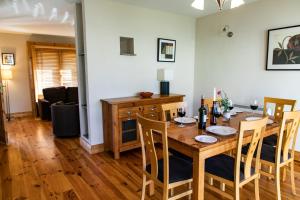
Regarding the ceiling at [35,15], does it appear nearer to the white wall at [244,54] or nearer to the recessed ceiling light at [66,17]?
the recessed ceiling light at [66,17]

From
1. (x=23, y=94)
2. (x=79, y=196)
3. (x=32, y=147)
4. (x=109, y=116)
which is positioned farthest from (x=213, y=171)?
(x=23, y=94)

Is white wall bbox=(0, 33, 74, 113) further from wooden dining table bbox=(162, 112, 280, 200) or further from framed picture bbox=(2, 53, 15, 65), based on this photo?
wooden dining table bbox=(162, 112, 280, 200)

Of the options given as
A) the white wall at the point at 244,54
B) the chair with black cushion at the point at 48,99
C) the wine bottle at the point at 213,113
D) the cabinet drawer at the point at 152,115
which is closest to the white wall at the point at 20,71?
the chair with black cushion at the point at 48,99

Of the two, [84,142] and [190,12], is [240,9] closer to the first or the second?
[190,12]

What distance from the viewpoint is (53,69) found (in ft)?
20.4

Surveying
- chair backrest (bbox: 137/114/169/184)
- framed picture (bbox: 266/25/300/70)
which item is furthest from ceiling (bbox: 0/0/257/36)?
chair backrest (bbox: 137/114/169/184)

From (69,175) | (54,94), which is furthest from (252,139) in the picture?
(54,94)

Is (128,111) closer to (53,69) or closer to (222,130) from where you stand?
(222,130)

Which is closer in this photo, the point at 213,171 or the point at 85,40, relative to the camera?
the point at 213,171

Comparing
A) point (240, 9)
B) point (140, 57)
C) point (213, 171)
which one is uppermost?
point (240, 9)

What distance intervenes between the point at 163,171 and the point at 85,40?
2290 mm

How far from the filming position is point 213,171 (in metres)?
1.77

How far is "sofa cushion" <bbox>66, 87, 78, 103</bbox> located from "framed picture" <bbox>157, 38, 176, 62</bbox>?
3070 millimetres

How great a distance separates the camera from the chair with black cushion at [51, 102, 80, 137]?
4066mm
